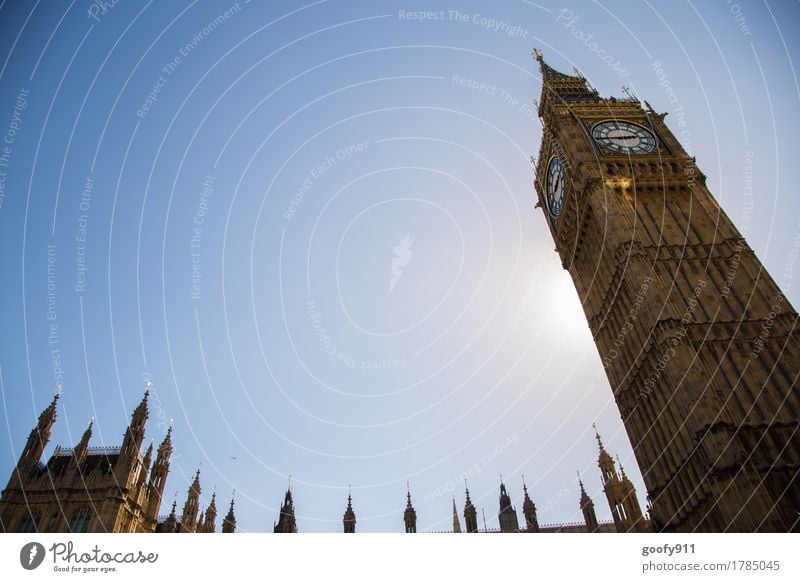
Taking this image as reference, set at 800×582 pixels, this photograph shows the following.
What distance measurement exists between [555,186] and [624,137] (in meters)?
7.23

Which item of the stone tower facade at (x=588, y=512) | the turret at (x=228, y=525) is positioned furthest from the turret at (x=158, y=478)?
the stone tower facade at (x=588, y=512)

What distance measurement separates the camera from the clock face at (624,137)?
45875 mm

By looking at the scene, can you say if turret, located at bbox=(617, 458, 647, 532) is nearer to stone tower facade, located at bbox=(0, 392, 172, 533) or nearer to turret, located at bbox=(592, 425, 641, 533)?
turret, located at bbox=(592, 425, 641, 533)

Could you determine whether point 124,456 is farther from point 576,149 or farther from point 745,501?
point 576,149

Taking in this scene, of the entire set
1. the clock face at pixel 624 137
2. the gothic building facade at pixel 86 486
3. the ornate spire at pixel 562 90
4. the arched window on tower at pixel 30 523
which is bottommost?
the arched window on tower at pixel 30 523

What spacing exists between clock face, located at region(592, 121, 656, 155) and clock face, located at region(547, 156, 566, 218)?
13.1 feet

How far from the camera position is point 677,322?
32.3 metres

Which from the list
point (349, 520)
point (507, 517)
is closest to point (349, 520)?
point (349, 520)

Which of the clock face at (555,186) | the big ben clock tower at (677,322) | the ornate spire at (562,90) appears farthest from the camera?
the ornate spire at (562,90)

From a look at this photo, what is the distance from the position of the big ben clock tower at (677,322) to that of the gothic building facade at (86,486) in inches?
1397

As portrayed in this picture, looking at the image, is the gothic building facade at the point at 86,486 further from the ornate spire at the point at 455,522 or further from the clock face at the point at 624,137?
the clock face at the point at 624,137

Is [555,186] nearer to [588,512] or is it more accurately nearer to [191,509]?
[588,512]
